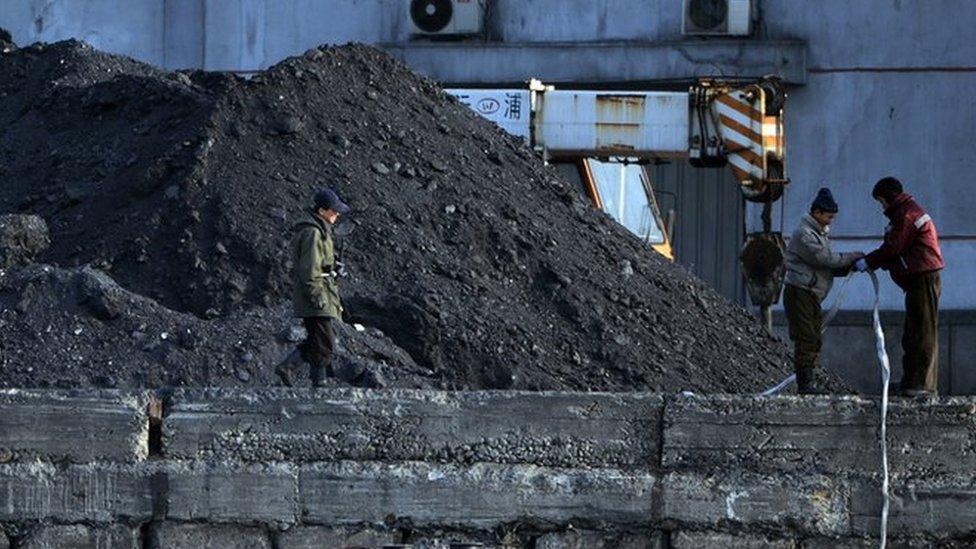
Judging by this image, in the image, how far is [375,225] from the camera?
16078mm

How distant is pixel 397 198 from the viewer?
54.2 feet

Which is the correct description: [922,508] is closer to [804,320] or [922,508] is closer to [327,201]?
[804,320]

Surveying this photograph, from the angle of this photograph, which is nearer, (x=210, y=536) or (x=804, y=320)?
(x=210, y=536)

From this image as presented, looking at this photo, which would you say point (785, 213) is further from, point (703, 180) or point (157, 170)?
point (157, 170)

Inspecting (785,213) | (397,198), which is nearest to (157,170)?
(397,198)

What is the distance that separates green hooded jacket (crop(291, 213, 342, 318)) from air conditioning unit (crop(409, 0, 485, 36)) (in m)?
16.3

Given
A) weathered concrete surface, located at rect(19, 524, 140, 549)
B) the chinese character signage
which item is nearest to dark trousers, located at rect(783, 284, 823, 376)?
weathered concrete surface, located at rect(19, 524, 140, 549)

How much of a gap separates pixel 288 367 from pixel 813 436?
356cm

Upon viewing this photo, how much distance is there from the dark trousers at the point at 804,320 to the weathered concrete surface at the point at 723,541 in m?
2.46

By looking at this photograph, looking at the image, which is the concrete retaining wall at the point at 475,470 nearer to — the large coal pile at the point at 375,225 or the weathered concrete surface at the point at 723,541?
the weathered concrete surface at the point at 723,541

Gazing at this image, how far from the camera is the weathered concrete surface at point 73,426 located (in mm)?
11055

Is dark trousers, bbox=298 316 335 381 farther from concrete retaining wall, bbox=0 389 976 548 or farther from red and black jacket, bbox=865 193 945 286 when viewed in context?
red and black jacket, bbox=865 193 945 286

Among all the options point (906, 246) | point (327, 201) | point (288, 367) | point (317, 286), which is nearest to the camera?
point (906, 246)

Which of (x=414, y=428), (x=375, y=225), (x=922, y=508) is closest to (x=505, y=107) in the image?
(x=375, y=225)
